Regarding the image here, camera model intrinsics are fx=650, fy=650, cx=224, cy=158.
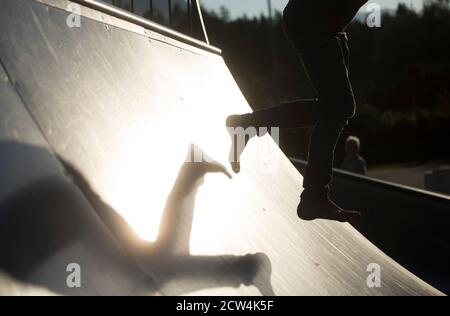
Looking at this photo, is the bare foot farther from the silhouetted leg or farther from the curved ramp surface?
the curved ramp surface

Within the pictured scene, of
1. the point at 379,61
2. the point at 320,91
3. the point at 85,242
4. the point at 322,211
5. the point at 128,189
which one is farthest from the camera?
the point at 379,61

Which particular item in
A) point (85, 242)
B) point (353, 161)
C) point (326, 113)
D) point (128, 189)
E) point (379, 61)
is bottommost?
point (85, 242)

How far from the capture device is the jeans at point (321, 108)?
3.13 m

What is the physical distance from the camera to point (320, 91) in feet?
10.4

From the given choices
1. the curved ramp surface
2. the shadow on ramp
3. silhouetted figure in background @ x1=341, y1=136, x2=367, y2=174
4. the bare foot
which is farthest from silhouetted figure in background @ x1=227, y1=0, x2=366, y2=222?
silhouetted figure in background @ x1=341, y1=136, x2=367, y2=174

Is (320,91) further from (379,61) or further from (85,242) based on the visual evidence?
(379,61)

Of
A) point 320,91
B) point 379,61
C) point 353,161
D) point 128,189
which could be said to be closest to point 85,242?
point 128,189

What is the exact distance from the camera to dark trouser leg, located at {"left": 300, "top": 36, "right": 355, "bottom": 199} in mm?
3129

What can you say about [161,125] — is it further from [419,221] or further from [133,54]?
[419,221]

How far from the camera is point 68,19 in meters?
3.29

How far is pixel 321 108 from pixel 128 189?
1089mm

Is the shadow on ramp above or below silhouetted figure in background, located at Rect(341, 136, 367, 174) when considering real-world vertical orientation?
below

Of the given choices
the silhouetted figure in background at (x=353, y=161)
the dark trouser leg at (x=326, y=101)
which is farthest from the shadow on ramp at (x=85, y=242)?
the silhouetted figure in background at (x=353, y=161)

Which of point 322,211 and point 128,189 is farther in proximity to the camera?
point 322,211
